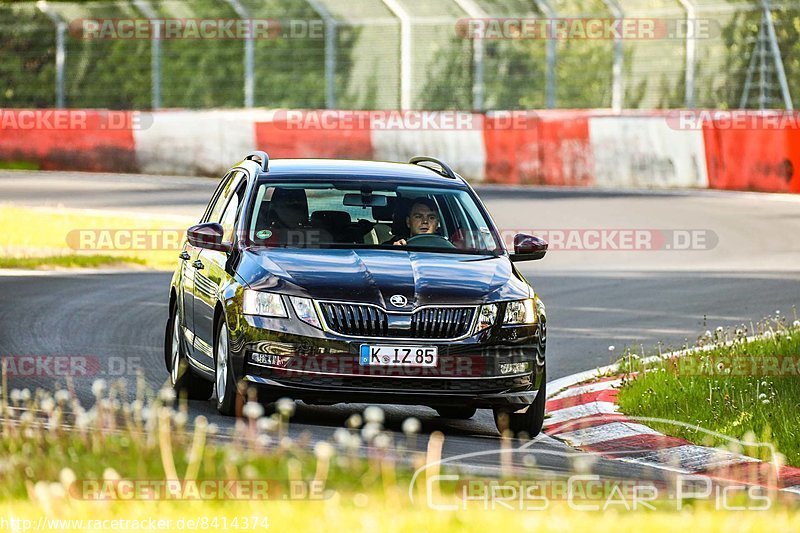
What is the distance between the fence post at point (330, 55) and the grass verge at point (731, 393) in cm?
2188

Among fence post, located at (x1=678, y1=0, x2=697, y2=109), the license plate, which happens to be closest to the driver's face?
the license plate

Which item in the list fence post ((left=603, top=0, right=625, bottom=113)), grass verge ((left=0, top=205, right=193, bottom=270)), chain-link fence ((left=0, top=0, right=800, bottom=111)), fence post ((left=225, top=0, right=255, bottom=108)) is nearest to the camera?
grass verge ((left=0, top=205, right=193, bottom=270))

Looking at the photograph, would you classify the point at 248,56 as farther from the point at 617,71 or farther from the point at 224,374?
the point at 224,374

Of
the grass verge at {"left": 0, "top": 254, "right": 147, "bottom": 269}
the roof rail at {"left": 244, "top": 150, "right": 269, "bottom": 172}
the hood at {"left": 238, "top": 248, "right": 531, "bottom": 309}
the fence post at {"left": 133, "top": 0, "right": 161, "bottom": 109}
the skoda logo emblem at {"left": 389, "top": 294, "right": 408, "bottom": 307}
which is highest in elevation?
the fence post at {"left": 133, "top": 0, "right": 161, "bottom": 109}

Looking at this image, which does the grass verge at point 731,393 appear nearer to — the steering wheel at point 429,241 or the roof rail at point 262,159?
the steering wheel at point 429,241

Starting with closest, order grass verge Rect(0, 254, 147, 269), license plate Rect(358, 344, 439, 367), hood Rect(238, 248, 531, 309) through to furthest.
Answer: license plate Rect(358, 344, 439, 367), hood Rect(238, 248, 531, 309), grass verge Rect(0, 254, 147, 269)

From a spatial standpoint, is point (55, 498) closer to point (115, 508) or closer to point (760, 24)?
point (115, 508)

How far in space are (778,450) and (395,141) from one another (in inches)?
916

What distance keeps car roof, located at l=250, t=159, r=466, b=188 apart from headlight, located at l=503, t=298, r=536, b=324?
1490 millimetres

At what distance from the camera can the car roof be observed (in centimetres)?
1128

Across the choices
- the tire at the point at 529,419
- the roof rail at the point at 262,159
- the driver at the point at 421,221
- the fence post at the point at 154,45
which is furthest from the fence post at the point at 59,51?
the tire at the point at 529,419

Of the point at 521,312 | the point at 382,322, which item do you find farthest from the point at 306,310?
the point at 521,312

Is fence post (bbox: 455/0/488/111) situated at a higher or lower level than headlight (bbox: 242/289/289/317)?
higher

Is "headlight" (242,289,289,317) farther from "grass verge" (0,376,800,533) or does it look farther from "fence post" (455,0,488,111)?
"fence post" (455,0,488,111)
